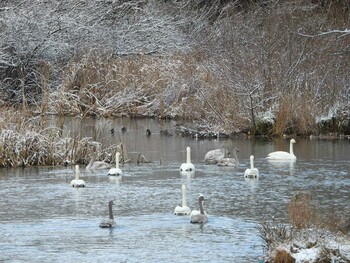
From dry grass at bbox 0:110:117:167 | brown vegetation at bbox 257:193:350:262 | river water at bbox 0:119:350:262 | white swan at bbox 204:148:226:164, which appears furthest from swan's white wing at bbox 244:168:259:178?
brown vegetation at bbox 257:193:350:262

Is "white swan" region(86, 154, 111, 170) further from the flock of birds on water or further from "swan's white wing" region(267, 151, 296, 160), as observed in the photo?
"swan's white wing" region(267, 151, 296, 160)

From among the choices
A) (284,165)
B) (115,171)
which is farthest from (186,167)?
(284,165)

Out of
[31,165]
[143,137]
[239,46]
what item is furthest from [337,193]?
[239,46]

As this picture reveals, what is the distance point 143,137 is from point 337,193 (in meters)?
8.59

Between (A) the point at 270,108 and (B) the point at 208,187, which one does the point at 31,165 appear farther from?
(A) the point at 270,108

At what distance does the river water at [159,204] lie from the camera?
1128 centimetres

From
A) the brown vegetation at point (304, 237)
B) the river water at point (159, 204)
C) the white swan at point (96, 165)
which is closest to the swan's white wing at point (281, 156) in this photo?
the river water at point (159, 204)

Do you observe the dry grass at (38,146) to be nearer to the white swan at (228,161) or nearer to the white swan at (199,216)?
the white swan at (228,161)

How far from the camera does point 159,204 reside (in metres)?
14.3

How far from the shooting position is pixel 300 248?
9820 millimetres

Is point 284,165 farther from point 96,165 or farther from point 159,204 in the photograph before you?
point 159,204

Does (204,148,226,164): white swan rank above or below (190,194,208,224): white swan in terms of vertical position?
above

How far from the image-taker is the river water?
37.0 feet

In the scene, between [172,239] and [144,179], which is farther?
[144,179]
